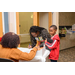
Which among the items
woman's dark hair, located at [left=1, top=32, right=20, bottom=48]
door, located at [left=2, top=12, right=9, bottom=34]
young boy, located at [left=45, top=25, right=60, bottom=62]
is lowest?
young boy, located at [left=45, top=25, right=60, bottom=62]

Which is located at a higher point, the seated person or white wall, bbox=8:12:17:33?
white wall, bbox=8:12:17:33

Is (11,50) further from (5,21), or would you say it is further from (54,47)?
(5,21)

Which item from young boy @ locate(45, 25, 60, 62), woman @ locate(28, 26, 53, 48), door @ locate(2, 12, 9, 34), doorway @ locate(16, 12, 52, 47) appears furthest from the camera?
doorway @ locate(16, 12, 52, 47)

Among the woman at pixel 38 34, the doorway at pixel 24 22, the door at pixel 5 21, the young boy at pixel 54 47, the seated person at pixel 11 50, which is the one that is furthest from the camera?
the doorway at pixel 24 22

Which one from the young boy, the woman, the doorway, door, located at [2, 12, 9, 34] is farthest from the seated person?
the doorway

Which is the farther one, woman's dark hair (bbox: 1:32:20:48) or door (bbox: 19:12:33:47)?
door (bbox: 19:12:33:47)

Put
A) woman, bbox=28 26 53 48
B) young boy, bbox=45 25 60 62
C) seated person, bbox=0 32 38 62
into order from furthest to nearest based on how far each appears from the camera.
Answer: woman, bbox=28 26 53 48, young boy, bbox=45 25 60 62, seated person, bbox=0 32 38 62

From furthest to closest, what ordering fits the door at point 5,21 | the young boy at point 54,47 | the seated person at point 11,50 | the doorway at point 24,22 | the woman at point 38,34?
the doorway at point 24,22 → the door at point 5,21 → the woman at point 38,34 → the young boy at point 54,47 → the seated person at point 11,50

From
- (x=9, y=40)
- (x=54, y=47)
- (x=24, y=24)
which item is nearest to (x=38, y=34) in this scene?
(x=54, y=47)

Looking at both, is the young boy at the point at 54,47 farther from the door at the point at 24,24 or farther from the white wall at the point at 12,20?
the white wall at the point at 12,20

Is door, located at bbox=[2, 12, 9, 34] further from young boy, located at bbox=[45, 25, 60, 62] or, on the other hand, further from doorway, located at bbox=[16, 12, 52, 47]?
young boy, located at bbox=[45, 25, 60, 62]

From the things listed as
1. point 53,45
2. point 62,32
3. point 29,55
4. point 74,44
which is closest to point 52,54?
point 53,45

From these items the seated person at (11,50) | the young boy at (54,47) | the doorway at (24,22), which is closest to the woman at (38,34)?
the young boy at (54,47)

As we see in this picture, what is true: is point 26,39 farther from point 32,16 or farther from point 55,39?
point 55,39
